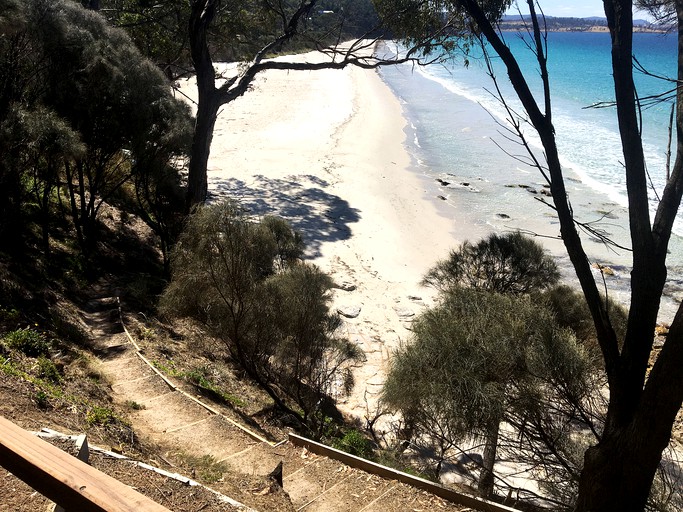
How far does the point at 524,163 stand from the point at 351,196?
45.5 ft

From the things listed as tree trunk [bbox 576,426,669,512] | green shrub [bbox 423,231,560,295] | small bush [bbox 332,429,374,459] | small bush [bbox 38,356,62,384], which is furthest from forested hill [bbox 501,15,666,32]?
small bush [bbox 38,356,62,384]

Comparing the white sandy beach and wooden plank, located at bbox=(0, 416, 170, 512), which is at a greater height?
wooden plank, located at bbox=(0, 416, 170, 512)

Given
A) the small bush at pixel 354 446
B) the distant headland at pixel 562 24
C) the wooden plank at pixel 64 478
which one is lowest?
the small bush at pixel 354 446

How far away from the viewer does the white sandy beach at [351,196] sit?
51.4ft

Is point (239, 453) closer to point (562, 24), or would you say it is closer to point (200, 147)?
point (562, 24)

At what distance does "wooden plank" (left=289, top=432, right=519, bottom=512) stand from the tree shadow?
11600mm

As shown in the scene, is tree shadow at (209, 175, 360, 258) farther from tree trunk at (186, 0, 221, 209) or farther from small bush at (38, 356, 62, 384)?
small bush at (38, 356, 62, 384)

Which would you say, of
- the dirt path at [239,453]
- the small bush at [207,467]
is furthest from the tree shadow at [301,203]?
the small bush at [207,467]

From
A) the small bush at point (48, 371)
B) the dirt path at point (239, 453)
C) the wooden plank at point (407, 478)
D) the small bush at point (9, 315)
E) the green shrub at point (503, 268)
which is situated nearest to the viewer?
the wooden plank at point (407, 478)

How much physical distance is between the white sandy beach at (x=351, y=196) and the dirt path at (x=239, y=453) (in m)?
4.03

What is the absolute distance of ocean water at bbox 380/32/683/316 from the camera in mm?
21203

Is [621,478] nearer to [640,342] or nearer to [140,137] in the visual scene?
[640,342]

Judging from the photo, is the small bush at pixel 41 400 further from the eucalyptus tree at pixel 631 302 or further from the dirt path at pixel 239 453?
the eucalyptus tree at pixel 631 302

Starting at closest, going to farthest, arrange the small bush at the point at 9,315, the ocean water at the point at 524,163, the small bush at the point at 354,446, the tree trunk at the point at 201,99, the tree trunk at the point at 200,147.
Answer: the small bush at the point at 9,315 < the small bush at the point at 354,446 < the tree trunk at the point at 201,99 < the tree trunk at the point at 200,147 < the ocean water at the point at 524,163
